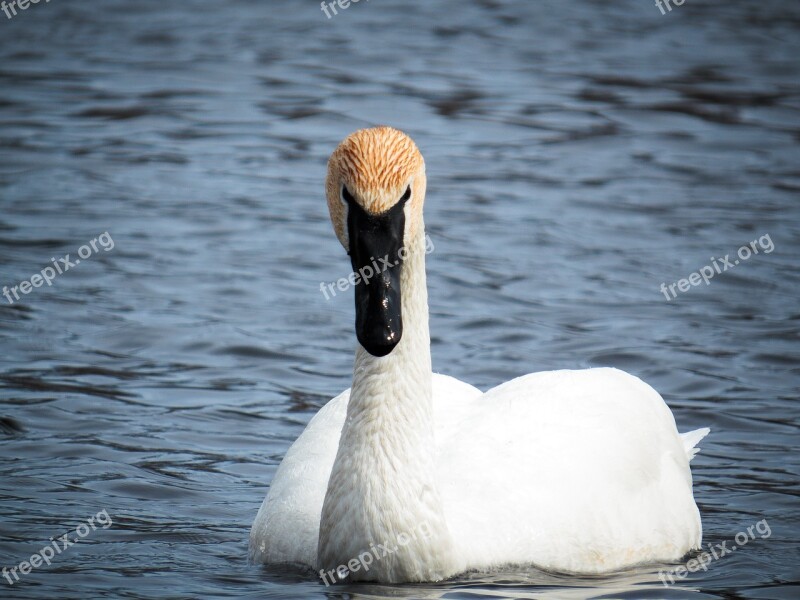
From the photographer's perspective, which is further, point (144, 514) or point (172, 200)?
point (172, 200)

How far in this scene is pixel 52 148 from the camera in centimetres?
1523

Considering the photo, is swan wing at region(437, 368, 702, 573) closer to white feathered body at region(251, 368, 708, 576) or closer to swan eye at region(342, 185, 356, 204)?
white feathered body at region(251, 368, 708, 576)

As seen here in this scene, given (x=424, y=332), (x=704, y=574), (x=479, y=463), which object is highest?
(x=424, y=332)

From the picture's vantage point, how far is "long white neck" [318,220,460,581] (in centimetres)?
586

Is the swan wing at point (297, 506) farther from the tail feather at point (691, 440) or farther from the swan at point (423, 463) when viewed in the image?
the tail feather at point (691, 440)

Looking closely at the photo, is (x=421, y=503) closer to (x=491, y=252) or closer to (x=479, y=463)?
(x=479, y=463)

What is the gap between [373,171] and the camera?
5434mm

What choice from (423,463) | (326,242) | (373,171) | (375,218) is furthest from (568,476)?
(326,242)

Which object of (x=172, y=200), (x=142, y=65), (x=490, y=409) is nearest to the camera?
(x=490, y=409)

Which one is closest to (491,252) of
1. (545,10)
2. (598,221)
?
(598,221)

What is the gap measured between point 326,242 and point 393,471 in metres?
7.31

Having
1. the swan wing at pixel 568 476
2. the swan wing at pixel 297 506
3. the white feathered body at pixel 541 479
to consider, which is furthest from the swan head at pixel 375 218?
the swan wing at pixel 297 506

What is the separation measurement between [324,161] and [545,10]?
7561 mm

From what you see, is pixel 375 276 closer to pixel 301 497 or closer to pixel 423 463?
pixel 423 463
